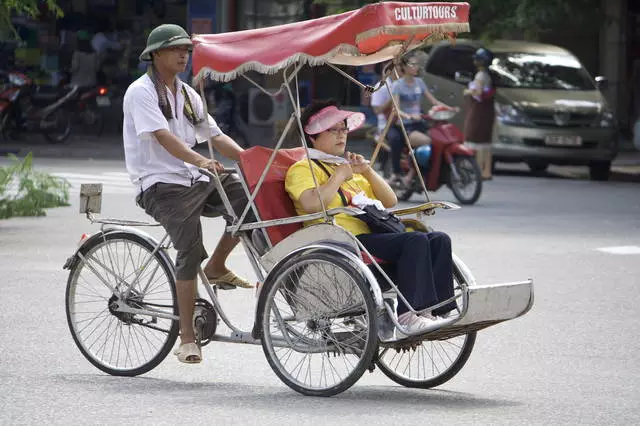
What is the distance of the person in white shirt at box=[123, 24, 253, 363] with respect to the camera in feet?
25.3

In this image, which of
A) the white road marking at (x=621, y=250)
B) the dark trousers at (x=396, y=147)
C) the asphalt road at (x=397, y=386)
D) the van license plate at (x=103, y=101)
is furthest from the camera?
the van license plate at (x=103, y=101)

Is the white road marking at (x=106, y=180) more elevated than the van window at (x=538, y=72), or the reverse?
the van window at (x=538, y=72)

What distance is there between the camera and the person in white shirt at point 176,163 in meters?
7.73

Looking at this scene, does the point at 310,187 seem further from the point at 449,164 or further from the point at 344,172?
the point at 449,164

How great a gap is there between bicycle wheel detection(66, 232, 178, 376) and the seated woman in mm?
872

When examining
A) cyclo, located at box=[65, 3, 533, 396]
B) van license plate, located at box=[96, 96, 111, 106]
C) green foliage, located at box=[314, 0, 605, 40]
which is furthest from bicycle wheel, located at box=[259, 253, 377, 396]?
van license plate, located at box=[96, 96, 111, 106]

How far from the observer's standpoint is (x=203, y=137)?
8.16 metres

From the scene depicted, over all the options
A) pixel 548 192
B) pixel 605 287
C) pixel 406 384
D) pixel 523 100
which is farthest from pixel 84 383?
pixel 523 100

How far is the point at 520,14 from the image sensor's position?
2489 cm

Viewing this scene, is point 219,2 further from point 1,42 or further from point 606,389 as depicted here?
point 606,389

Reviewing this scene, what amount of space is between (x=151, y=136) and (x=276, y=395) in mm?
1418

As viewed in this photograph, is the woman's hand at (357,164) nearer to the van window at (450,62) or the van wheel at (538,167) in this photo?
the van window at (450,62)

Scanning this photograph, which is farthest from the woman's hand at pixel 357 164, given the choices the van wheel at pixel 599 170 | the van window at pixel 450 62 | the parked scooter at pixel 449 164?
the van wheel at pixel 599 170

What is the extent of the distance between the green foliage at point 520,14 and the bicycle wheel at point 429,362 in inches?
685
